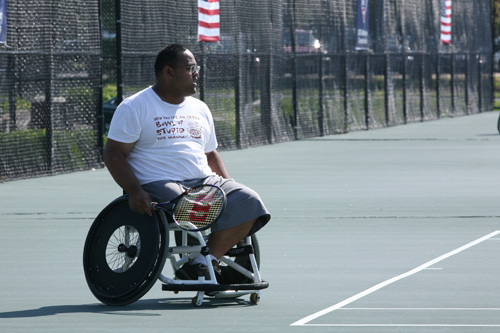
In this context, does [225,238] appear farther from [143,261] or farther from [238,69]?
[238,69]

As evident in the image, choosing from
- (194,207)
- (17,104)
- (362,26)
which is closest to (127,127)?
(194,207)

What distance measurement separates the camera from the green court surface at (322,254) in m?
5.70

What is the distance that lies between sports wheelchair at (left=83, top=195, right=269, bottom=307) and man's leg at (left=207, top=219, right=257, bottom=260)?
0.30 ft

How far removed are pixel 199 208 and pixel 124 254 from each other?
55cm

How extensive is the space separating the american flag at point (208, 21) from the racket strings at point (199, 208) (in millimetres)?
12717

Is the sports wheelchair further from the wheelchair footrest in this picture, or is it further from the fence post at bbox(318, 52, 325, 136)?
the fence post at bbox(318, 52, 325, 136)

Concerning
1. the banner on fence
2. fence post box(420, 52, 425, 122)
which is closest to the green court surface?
the banner on fence

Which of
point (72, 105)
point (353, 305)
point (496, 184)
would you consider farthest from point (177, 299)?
point (72, 105)

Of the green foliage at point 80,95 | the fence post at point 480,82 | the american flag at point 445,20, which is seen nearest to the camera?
the green foliage at point 80,95

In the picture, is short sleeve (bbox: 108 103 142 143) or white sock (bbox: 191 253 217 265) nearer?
white sock (bbox: 191 253 217 265)

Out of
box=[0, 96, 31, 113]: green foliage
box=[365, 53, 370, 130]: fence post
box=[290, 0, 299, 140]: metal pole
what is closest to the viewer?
box=[0, 96, 31, 113]: green foliage

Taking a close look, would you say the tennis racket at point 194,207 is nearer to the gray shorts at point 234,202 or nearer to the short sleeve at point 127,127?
the gray shorts at point 234,202

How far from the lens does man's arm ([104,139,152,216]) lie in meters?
5.94

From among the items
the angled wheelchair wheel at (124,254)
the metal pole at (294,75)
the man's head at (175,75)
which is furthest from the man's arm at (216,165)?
the metal pole at (294,75)
